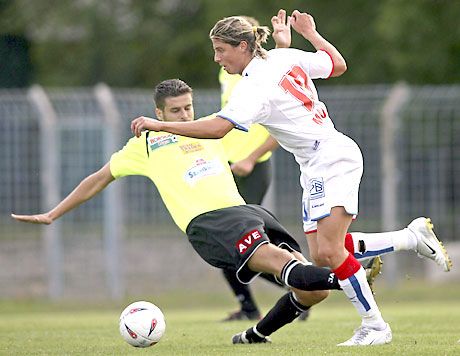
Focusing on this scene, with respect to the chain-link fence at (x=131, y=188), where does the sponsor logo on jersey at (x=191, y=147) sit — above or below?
above

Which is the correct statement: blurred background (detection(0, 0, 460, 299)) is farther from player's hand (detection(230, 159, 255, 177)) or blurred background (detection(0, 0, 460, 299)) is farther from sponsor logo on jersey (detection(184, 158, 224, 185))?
sponsor logo on jersey (detection(184, 158, 224, 185))

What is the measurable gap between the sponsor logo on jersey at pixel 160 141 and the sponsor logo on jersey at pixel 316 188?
1.23 meters

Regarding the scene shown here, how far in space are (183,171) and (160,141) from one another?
29 centimetres

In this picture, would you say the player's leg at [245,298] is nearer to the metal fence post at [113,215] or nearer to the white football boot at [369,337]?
the white football boot at [369,337]

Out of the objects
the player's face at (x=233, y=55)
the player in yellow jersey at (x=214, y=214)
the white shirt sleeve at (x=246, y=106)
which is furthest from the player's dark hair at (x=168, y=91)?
the white shirt sleeve at (x=246, y=106)

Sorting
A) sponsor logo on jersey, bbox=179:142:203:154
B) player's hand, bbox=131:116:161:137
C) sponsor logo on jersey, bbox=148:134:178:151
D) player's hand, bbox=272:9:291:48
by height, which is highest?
player's hand, bbox=272:9:291:48

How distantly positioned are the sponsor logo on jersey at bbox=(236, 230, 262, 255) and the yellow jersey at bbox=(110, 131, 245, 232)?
14.1 inches

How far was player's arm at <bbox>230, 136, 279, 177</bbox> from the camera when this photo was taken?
9.32 m

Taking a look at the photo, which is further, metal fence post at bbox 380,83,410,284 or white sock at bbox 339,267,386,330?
metal fence post at bbox 380,83,410,284

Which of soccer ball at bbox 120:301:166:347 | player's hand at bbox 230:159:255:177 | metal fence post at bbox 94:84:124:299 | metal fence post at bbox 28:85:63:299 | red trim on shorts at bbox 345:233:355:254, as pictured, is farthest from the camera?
metal fence post at bbox 94:84:124:299

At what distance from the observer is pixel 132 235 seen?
621 inches

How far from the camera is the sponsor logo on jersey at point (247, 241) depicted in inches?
291

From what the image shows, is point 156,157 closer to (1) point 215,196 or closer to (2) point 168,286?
(1) point 215,196

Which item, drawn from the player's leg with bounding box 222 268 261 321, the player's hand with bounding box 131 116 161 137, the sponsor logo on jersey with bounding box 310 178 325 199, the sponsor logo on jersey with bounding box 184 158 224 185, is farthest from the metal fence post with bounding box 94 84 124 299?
the player's hand with bounding box 131 116 161 137
